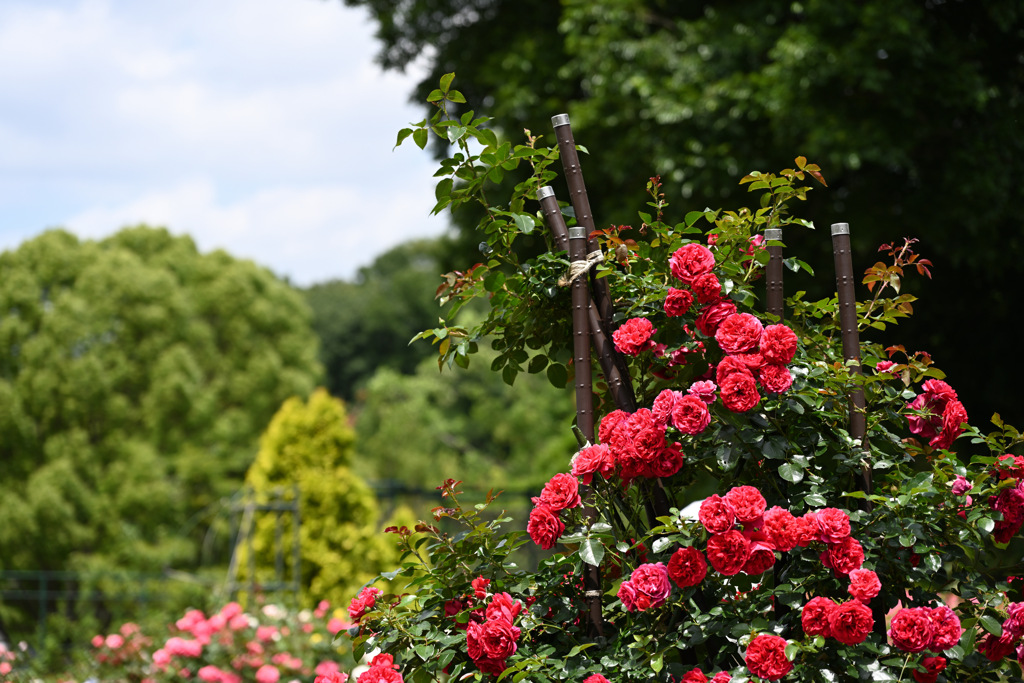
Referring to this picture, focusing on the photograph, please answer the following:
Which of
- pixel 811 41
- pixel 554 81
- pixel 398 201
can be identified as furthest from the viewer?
pixel 398 201

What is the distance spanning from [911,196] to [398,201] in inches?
1962

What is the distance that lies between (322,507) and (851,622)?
7.80 metres

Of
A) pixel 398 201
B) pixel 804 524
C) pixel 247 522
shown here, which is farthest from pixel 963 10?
pixel 398 201

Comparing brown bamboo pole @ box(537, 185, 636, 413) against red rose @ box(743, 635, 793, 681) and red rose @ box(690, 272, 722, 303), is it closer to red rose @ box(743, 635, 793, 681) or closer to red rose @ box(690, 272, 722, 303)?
red rose @ box(690, 272, 722, 303)

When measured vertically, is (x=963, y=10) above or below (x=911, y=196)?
above

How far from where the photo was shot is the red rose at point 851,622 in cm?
153

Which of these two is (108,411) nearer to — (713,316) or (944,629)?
(713,316)

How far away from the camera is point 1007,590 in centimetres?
178

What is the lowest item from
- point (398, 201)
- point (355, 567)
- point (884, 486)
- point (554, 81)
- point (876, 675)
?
point (355, 567)

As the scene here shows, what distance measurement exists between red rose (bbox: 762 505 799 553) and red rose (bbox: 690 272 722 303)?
469mm

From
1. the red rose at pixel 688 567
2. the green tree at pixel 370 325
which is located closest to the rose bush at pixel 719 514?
the red rose at pixel 688 567

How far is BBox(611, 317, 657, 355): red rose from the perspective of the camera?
1.82 meters

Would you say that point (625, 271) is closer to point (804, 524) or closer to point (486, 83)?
point (804, 524)

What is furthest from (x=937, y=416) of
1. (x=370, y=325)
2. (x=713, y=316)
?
(x=370, y=325)
